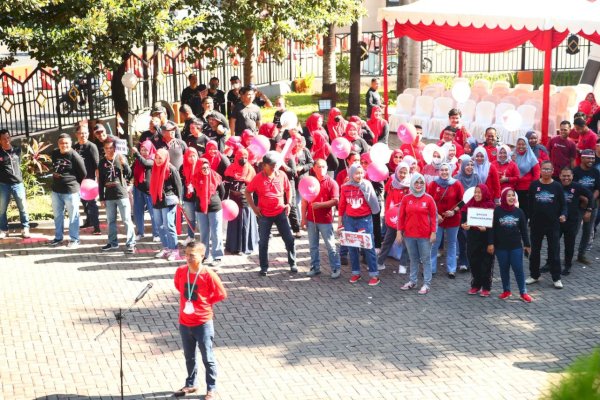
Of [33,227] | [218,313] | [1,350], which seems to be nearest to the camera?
[1,350]

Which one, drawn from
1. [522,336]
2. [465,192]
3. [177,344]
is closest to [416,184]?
[465,192]

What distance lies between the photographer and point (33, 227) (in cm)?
1473

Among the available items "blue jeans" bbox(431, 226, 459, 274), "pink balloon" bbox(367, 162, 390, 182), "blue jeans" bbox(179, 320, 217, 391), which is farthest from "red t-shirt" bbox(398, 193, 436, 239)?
"blue jeans" bbox(179, 320, 217, 391)

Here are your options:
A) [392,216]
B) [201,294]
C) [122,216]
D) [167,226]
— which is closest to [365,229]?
[392,216]

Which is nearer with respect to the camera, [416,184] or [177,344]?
[177,344]

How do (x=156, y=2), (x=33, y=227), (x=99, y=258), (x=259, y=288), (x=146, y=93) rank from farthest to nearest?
(x=146, y=93)
(x=156, y=2)
(x=33, y=227)
(x=99, y=258)
(x=259, y=288)

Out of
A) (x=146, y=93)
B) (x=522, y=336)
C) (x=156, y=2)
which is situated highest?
(x=156, y=2)

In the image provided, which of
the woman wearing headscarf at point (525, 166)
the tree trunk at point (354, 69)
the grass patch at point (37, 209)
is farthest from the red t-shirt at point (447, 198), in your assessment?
the tree trunk at point (354, 69)

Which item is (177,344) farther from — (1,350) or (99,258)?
(99,258)

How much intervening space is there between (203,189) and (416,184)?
301cm

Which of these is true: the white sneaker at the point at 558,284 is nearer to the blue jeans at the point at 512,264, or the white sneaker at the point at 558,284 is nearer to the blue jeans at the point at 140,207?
the blue jeans at the point at 512,264

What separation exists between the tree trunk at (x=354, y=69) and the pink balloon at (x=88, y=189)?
11860 millimetres

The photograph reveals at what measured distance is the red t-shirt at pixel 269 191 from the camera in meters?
11.9

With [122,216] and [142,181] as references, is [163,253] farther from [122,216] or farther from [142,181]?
[142,181]
